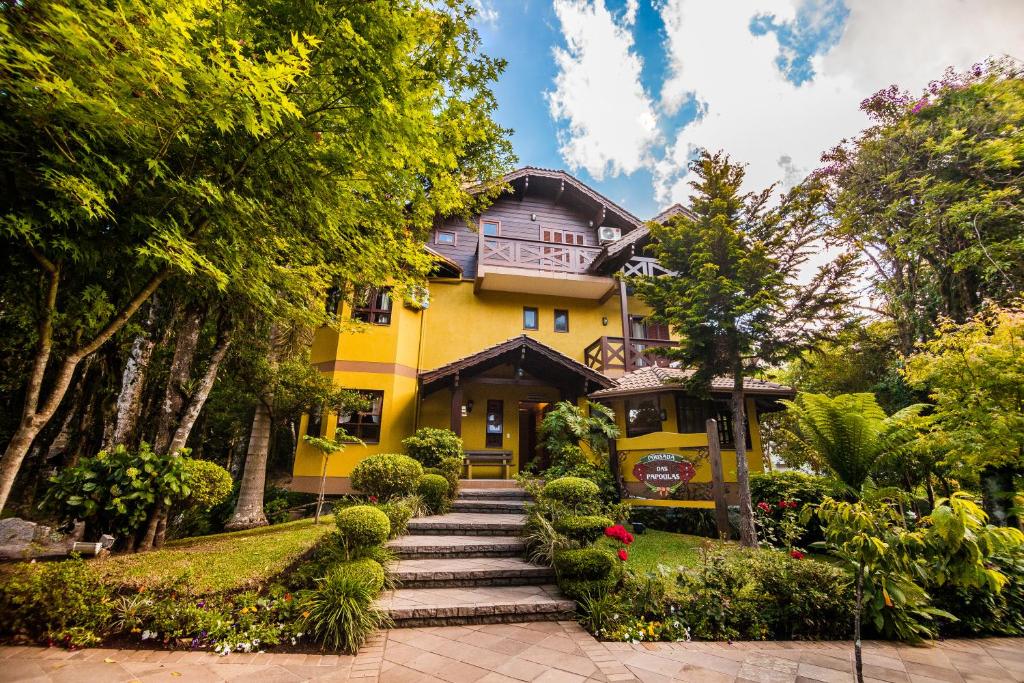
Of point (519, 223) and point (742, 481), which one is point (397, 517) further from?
point (519, 223)

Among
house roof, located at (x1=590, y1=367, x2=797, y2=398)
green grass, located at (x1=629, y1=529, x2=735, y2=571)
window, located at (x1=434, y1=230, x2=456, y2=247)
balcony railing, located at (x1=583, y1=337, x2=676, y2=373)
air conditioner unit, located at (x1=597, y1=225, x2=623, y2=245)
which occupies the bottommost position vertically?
green grass, located at (x1=629, y1=529, x2=735, y2=571)

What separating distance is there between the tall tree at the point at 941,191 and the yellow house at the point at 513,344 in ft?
20.1

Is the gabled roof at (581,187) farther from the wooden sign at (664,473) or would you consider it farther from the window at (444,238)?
the wooden sign at (664,473)

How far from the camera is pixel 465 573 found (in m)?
5.23

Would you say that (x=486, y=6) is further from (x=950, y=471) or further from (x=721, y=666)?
(x=950, y=471)

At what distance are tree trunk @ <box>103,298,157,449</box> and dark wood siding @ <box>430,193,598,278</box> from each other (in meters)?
9.31

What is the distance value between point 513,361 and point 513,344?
96 centimetres

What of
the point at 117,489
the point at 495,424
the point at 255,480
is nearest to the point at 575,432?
the point at 495,424

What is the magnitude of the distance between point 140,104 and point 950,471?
37.6 feet

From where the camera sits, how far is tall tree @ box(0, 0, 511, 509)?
9.50 feet

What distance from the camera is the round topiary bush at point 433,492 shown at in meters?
8.12

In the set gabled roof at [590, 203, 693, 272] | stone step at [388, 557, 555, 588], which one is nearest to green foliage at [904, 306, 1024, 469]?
stone step at [388, 557, 555, 588]

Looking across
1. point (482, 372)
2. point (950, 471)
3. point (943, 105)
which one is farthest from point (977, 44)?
point (482, 372)

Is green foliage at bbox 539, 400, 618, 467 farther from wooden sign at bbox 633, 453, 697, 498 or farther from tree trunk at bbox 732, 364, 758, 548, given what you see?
tree trunk at bbox 732, 364, 758, 548
